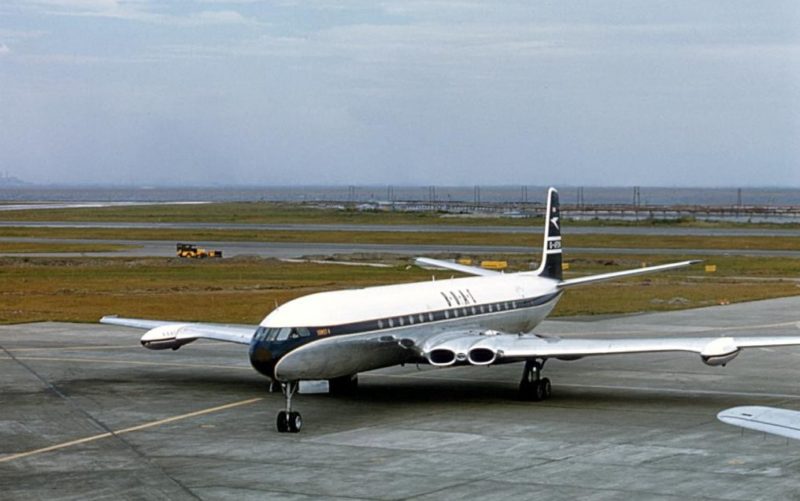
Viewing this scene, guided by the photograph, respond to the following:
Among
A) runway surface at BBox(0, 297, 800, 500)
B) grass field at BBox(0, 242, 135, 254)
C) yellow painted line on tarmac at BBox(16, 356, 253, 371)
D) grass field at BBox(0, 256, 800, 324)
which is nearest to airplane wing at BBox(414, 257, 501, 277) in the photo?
runway surface at BBox(0, 297, 800, 500)

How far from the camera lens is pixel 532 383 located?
110 ft

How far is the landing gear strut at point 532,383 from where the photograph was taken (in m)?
33.6

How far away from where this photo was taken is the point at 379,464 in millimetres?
25438

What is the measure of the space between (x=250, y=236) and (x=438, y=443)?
10728cm

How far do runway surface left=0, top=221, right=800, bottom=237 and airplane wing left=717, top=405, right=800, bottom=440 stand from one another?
110606 mm

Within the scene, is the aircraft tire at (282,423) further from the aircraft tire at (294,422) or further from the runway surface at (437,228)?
the runway surface at (437,228)

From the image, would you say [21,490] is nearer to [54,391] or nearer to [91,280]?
[54,391]

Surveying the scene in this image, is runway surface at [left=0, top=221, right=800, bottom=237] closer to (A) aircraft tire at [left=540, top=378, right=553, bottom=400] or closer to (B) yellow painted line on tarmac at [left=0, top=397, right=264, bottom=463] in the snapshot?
(A) aircraft tire at [left=540, top=378, right=553, bottom=400]

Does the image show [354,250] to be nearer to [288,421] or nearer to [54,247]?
[54,247]

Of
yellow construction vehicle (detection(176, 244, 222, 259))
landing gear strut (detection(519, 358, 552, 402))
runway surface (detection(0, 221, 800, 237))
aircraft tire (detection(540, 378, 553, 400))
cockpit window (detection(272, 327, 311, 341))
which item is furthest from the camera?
runway surface (detection(0, 221, 800, 237))

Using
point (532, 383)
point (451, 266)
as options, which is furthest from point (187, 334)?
point (532, 383)

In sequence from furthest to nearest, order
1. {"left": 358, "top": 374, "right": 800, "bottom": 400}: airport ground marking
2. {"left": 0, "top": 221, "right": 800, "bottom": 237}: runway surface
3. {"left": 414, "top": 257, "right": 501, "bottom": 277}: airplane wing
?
1. {"left": 0, "top": 221, "right": 800, "bottom": 237}: runway surface
2. {"left": 414, "top": 257, "right": 501, "bottom": 277}: airplane wing
3. {"left": 358, "top": 374, "right": 800, "bottom": 400}: airport ground marking

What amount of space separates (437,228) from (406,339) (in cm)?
11697

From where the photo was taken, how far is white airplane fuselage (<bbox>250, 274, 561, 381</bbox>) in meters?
30.1
